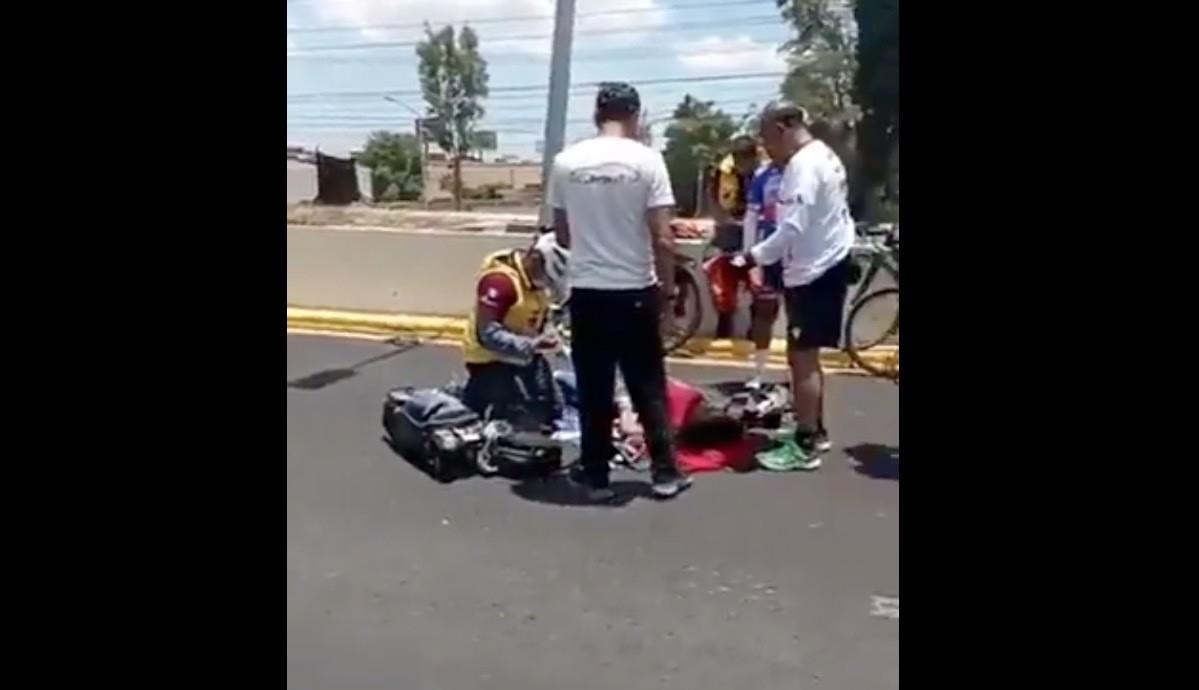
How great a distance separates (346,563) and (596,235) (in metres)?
1.40

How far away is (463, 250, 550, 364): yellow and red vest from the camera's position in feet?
18.6

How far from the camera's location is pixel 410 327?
33.1 ft

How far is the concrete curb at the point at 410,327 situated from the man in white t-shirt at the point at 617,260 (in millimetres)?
3183

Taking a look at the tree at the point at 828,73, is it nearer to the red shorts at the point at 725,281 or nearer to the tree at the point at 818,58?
the tree at the point at 818,58

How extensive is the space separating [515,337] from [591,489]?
71cm

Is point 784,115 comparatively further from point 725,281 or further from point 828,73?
point 828,73

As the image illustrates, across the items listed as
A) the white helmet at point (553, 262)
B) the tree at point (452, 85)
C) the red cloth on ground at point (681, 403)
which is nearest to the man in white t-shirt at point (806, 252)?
the red cloth on ground at point (681, 403)

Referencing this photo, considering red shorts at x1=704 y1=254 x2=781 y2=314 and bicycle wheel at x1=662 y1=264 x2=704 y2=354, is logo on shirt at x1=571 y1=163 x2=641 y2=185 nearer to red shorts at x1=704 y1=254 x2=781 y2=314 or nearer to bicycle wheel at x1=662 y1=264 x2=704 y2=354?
red shorts at x1=704 y1=254 x2=781 y2=314

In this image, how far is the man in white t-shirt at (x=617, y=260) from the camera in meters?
5.05

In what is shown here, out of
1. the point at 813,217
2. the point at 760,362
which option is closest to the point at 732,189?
the point at 760,362

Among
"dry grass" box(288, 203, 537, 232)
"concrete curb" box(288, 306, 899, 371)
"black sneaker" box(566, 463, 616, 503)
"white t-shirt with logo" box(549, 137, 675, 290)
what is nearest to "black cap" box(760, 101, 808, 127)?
"white t-shirt with logo" box(549, 137, 675, 290)
